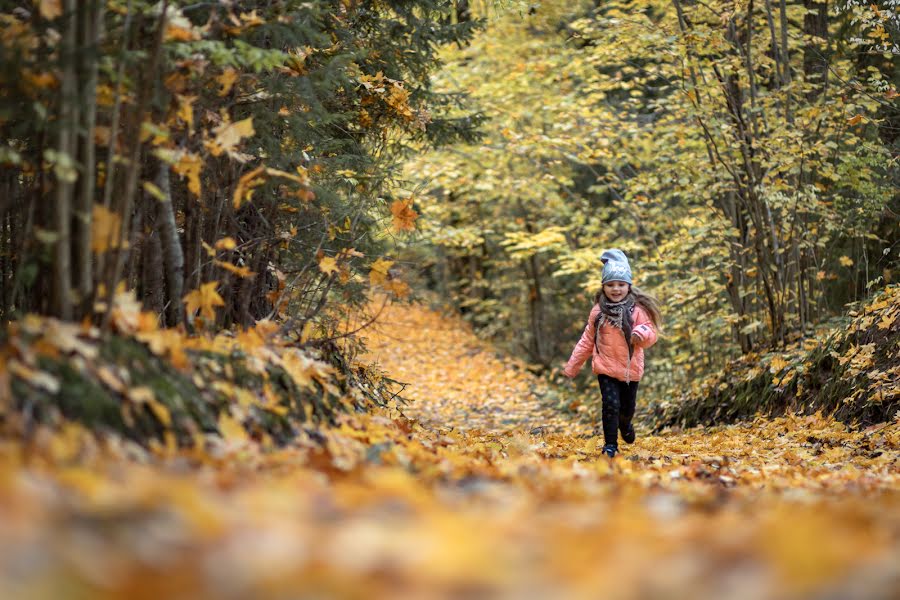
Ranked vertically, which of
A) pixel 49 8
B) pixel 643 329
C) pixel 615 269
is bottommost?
pixel 643 329

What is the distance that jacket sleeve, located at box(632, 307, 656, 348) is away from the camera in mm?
6965

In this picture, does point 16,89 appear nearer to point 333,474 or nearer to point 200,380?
point 200,380

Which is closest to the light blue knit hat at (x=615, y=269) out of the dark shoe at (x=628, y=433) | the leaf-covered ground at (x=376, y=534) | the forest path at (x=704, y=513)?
the dark shoe at (x=628, y=433)

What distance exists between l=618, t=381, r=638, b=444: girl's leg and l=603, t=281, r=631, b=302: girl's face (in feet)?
2.42

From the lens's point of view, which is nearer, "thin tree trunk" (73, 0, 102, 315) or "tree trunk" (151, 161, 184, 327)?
"thin tree trunk" (73, 0, 102, 315)

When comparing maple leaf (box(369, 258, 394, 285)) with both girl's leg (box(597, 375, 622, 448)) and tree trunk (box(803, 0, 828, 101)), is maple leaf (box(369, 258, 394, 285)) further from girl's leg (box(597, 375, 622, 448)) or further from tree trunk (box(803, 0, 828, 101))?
tree trunk (box(803, 0, 828, 101))

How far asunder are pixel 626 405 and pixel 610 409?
37cm

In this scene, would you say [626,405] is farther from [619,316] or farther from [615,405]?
[619,316]

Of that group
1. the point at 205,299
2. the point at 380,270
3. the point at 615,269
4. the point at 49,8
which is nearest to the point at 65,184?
the point at 49,8

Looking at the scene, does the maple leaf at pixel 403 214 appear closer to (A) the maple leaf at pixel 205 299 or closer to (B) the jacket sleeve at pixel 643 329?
(A) the maple leaf at pixel 205 299

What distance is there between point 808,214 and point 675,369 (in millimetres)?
3657

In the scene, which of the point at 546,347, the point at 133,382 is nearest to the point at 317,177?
the point at 133,382

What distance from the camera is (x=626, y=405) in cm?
733

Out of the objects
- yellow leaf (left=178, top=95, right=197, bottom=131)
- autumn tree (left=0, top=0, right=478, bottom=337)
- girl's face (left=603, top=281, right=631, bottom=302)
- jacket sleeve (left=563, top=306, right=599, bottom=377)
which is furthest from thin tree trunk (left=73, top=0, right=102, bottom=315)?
girl's face (left=603, top=281, right=631, bottom=302)
